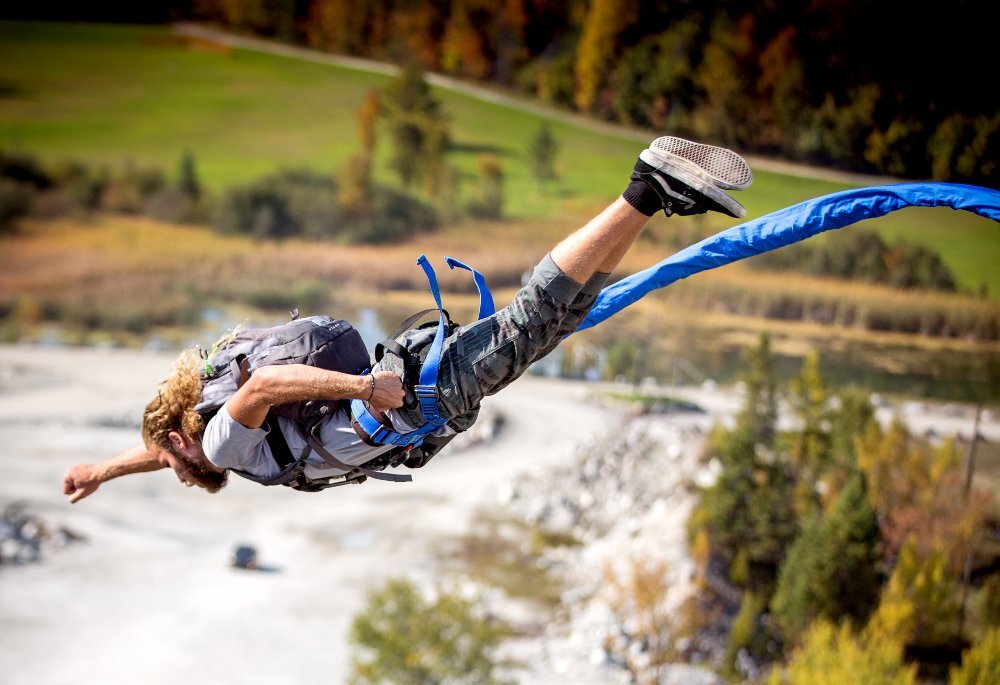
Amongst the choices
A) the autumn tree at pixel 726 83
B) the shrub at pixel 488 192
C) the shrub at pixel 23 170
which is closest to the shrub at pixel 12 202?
the shrub at pixel 23 170

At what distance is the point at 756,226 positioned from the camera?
172 inches

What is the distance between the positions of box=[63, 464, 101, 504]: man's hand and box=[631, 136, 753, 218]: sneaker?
103 inches

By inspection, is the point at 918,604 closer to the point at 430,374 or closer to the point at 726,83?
the point at 726,83

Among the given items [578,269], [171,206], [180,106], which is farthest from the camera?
[180,106]

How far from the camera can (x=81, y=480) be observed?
4.59 m

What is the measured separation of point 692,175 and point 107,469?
270 cm

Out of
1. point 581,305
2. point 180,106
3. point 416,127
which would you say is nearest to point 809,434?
point 416,127

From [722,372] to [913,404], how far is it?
512cm

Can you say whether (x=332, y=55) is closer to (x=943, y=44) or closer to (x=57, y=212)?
(x=57, y=212)

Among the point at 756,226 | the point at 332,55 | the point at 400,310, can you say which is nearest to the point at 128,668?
the point at 400,310

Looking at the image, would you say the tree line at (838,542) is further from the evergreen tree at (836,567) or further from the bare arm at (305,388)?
the bare arm at (305,388)

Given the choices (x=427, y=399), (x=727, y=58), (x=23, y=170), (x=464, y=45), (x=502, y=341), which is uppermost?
(x=727, y=58)

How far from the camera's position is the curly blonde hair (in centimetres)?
421

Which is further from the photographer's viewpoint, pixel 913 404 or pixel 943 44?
pixel 913 404
